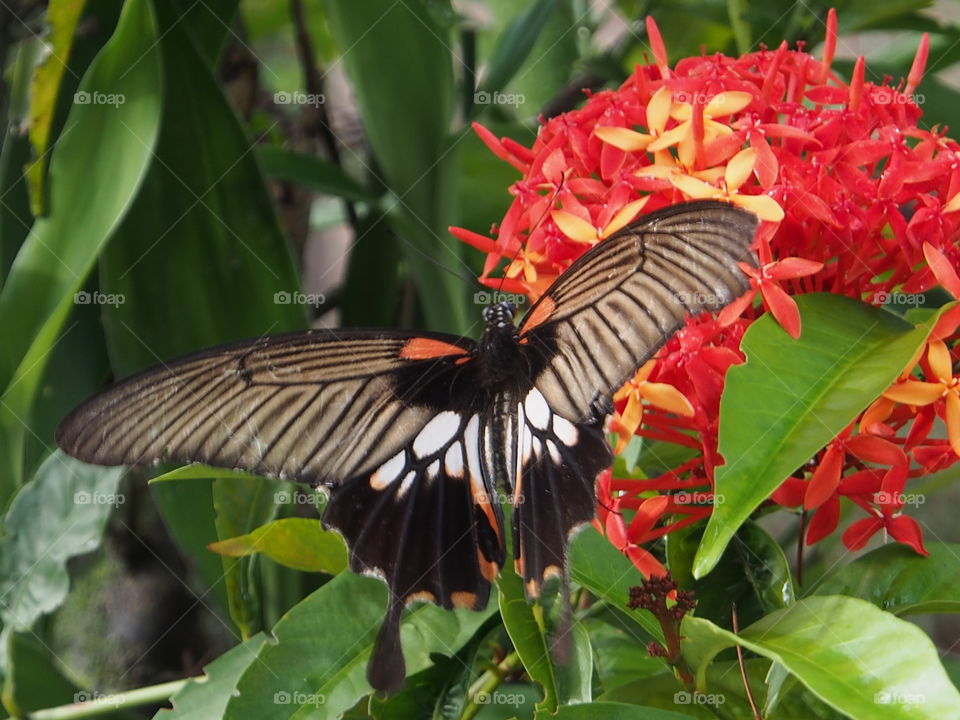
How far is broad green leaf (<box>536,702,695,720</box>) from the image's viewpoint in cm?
51

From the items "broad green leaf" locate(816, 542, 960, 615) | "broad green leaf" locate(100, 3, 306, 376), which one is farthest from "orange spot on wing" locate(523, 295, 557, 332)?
"broad green leaf" locate(100, 3, 306, 376)

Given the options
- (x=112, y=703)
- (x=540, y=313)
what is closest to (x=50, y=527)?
(x=112, y=703)

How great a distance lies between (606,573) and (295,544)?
22 centimetres

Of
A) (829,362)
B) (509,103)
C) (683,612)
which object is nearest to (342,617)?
(683,612)

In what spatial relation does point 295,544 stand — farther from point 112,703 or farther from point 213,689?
point 112,703

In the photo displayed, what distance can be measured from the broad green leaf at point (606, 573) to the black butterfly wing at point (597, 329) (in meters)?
0.03

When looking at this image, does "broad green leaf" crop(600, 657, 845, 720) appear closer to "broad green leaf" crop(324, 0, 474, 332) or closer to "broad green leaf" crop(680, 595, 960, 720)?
"broad green leaf" crop(680, 595, 960, 720)

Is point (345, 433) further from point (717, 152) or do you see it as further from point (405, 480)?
point (717, 152)

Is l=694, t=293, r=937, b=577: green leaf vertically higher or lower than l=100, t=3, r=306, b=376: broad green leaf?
lower

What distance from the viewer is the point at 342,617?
636 millimetres

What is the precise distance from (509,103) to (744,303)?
68 centimetres

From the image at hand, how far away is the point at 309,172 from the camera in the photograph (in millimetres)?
975

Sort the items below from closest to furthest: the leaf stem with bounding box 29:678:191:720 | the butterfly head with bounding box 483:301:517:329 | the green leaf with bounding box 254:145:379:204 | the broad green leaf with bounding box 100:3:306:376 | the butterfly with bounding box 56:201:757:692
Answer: the butterfly with bounding box 56:201:757:692 < the butterfly head with bounding box 483:301:517:329 < the leaf stem with bounding box 29:678:191:720 < the broad green leaf with bounding box 100:3:306:376 < the green leaf with bounding box 254:145:379:204

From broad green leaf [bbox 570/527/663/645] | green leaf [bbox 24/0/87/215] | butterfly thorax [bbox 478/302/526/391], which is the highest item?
green leaf [bbox 24/0/87/215]
